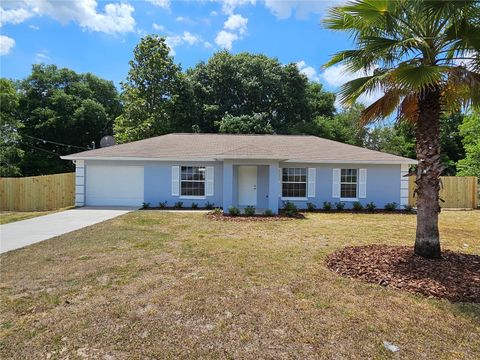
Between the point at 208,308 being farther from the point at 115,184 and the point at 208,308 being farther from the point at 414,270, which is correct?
the point at 115,184

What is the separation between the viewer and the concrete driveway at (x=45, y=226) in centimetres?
872

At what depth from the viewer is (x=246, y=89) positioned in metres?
31.1

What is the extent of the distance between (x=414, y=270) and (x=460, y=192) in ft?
52.4

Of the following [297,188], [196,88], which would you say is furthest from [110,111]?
[297,188]

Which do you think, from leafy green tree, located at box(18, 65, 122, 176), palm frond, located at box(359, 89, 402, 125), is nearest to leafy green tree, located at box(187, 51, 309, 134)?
leafy green tree, located at box(18, 65, 122, 176)

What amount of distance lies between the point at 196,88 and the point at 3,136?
15.6 m

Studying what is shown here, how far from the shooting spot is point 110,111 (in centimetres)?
3944

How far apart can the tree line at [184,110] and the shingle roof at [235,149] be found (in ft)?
28.2

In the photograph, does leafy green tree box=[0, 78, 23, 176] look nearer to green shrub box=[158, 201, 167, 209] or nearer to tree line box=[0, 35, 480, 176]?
tree line box=[0, 35, 480, 176]

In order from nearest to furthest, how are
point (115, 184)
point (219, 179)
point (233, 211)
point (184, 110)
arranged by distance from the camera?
point (233, 211), point (219, 179), point (115, 184), point (184, 110)

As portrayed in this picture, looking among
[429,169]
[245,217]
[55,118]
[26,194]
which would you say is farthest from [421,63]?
[55,118]

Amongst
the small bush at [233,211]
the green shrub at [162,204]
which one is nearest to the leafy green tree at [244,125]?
the green shrub at [162,204]

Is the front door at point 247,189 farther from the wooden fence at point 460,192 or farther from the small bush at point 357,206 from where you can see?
the wooden fence at point 460,192

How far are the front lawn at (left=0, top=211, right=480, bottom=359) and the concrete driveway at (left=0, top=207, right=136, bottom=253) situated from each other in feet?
3.46
